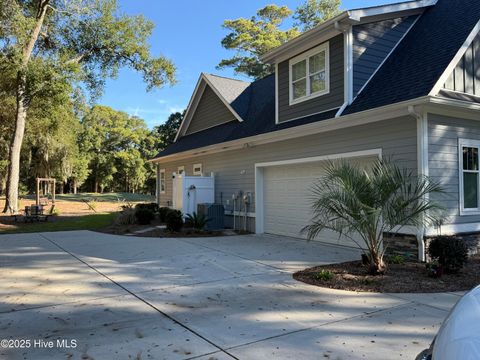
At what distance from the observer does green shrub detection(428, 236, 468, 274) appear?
6.30 meters

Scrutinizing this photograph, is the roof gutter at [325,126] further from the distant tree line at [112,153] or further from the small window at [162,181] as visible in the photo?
the distant tree line at [112,153]

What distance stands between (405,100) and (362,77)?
2.32 meters

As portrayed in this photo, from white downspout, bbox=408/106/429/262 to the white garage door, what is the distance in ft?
6.73

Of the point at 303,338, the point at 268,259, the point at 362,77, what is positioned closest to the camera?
the point at 303,338

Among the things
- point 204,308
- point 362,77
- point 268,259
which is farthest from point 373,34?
point 204,308

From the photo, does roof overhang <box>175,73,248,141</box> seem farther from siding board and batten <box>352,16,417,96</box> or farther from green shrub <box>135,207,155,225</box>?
siding board and batten <box>352,16,417,96</box>

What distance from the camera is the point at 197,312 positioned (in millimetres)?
4703

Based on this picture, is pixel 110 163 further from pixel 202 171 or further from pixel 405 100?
pixel 405 100

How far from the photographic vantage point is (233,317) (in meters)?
4.52

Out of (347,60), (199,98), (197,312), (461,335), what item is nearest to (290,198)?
(347,60)

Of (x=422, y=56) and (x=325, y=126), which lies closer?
(x=422, y=56)

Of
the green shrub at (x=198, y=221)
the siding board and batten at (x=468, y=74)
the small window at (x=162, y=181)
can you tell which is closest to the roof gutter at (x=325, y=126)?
the siding board and batten at (x=468, y=74)

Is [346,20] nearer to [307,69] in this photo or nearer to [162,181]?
[307,69]

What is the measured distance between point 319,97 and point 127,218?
9191 mm
